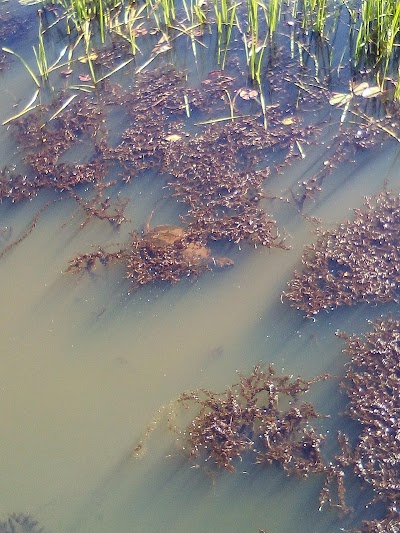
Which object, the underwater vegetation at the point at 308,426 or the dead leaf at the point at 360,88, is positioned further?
the dead leaf at the point at 360,88

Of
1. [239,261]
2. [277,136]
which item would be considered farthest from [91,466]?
[277,136]

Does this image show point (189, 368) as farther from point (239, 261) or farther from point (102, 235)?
point (102, 235)

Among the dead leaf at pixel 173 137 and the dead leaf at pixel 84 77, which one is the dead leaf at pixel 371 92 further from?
the dead leaf at pixel 84 77

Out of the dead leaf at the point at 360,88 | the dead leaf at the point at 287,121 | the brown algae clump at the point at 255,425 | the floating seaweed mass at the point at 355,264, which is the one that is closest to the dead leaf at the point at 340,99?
the dead leaf at the point at 360,88

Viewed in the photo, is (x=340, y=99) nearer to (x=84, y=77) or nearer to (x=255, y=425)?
(x=84, y=77)

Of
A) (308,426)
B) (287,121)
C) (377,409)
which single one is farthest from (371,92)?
(308,426)

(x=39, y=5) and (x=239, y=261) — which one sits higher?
(x=39, y=5)

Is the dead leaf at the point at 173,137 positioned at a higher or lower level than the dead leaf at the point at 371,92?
lower
